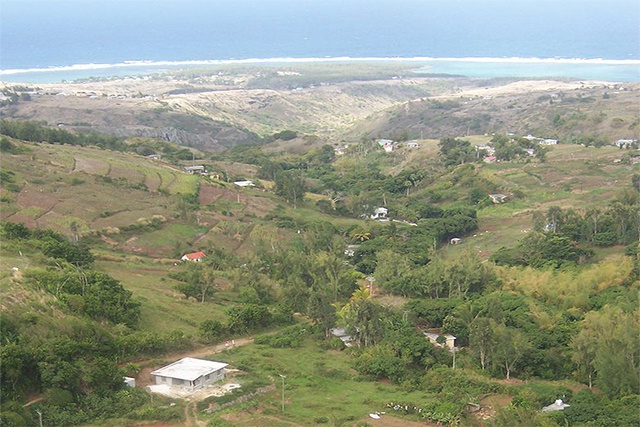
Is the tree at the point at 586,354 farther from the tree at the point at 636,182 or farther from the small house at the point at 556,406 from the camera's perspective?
the tree at the point at 636,182

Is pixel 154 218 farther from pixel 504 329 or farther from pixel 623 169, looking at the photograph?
pixel 623 169

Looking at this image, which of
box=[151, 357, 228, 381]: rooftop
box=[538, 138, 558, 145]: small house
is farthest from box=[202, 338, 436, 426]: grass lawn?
box=[538, 138, 558, 145]: small house

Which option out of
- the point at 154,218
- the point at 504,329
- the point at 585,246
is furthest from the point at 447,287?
the point at 154,218

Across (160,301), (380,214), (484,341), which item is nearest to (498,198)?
(380,214)

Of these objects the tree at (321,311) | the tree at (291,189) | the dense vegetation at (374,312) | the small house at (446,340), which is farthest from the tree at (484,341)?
the tree at (291,189)

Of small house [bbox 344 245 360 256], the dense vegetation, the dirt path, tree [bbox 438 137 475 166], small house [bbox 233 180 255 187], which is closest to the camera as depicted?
the dense vegetation

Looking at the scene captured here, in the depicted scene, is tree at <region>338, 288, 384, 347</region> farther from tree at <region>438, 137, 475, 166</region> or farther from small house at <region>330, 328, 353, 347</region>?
tree at <region>438, 137, 475, 166</region>
